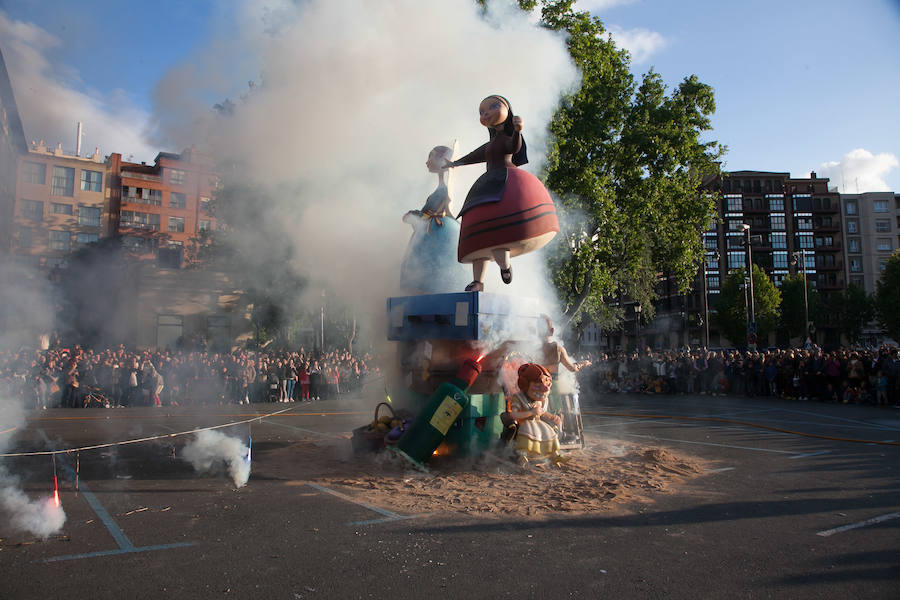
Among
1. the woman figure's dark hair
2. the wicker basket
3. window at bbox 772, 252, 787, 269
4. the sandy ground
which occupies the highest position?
window at bbox 772, 252, 787, 269

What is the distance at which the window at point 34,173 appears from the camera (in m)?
6.69

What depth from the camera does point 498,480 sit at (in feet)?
21.1

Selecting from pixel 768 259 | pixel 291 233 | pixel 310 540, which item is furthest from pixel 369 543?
pixel 768 259

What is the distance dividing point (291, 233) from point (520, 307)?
5.73 m

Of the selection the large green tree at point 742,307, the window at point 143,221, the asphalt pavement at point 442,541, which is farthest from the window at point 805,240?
the asphalt pavement at point 442,541

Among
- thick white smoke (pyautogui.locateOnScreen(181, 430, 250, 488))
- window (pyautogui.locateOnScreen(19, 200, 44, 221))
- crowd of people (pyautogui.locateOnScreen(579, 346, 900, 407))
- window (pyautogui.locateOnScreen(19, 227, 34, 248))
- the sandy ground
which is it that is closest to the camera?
the sandy ground

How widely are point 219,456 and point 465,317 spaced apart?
372 cm

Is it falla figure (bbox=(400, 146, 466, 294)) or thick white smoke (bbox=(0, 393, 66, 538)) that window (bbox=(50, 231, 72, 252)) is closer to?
thick white smoke (bbox=(0, 393, 66, 538))

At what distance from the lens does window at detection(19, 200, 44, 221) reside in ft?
23.1

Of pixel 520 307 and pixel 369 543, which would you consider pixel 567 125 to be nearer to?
pixel 520 307

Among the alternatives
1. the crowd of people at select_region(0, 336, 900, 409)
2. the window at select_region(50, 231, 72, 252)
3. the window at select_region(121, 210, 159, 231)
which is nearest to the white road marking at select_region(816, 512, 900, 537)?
the crowd of people at select_region(0, 336, 900, 409)

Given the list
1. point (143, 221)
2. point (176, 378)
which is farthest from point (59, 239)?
point (143, 221)

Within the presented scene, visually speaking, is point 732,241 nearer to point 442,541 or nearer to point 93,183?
point 93,183

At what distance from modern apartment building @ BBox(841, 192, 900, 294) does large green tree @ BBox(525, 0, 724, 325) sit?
64.2 meters
